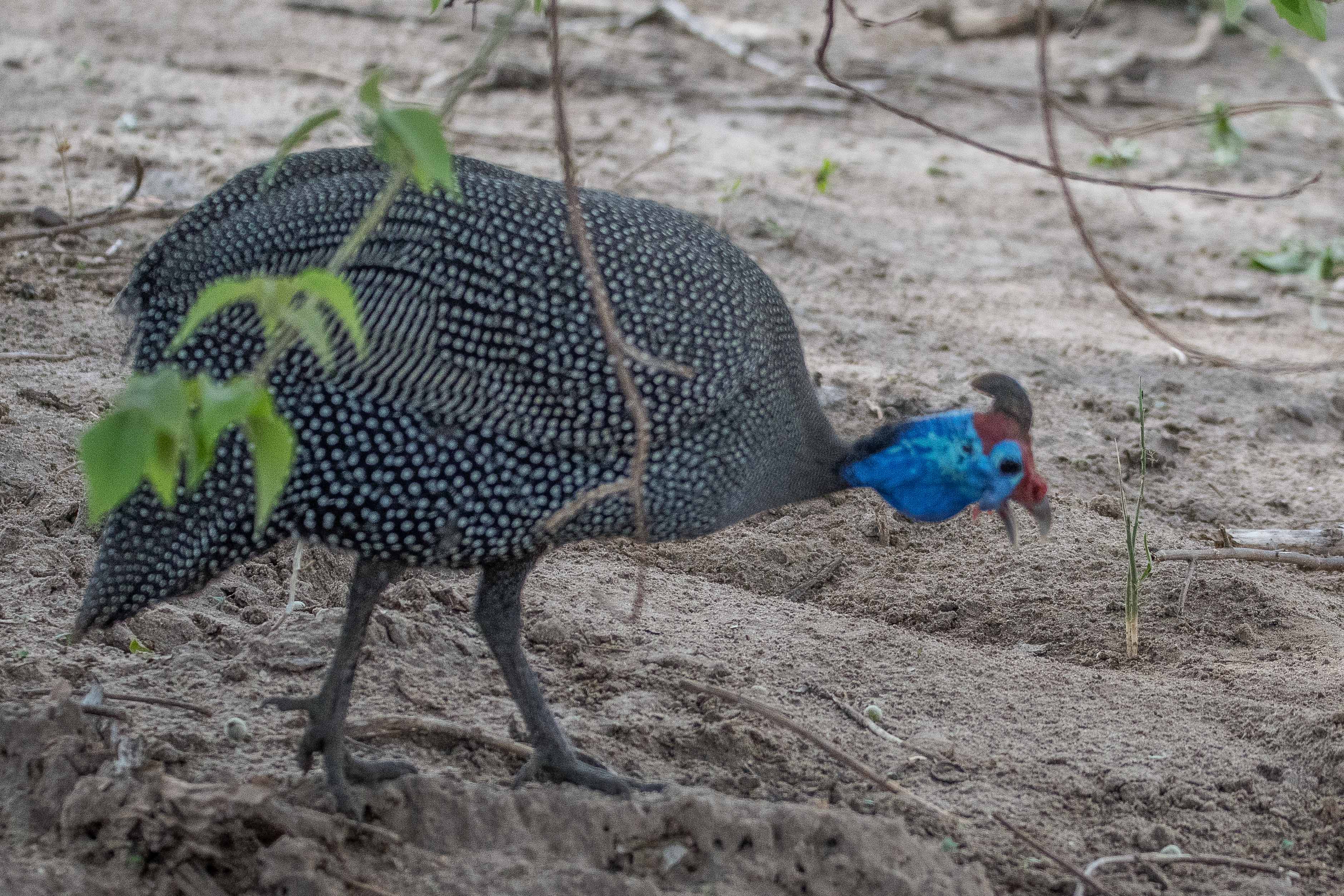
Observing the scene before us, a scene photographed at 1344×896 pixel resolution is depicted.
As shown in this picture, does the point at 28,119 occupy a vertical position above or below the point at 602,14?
below

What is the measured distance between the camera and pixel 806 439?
3219mm

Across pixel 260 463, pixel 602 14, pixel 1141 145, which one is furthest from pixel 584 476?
pixel 602 14

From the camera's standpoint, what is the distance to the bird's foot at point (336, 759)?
266cm

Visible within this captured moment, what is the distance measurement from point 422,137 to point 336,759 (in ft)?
5.00

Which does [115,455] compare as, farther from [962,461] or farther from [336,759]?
[962,461]

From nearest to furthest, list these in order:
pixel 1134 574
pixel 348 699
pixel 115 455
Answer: pixel 115 455 < pixel 348 699 < pixel 1134 574

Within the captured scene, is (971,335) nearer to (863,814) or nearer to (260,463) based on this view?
(863,814)

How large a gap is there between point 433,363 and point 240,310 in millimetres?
391

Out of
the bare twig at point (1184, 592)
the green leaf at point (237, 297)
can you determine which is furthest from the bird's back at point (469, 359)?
the bare twig at point (1184, 592)

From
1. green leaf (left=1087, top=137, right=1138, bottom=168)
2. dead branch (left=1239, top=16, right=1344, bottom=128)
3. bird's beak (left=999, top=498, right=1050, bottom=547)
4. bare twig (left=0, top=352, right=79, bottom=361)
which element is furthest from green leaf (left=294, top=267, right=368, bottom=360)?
dead branch (left=1239, top=16, right=1344, bottom=128)

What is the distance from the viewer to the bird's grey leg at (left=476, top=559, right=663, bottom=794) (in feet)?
9.32

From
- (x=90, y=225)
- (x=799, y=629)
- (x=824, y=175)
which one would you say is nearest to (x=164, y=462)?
(x=90, y=225)

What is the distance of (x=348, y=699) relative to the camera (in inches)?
108

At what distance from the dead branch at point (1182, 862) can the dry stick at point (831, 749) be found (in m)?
0.15
